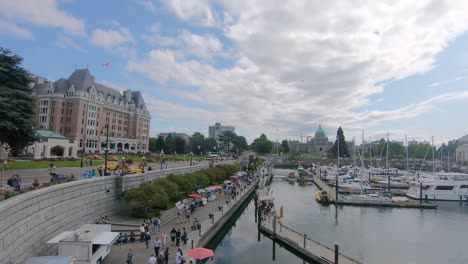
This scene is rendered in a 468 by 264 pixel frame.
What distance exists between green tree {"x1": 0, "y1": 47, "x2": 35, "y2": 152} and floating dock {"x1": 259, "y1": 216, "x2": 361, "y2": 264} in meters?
26.7

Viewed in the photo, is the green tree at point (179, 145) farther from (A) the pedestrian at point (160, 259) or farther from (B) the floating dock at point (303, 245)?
(A) the pedestrian at point (160, 259)

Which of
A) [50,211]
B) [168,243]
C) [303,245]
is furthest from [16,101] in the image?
[303,245]

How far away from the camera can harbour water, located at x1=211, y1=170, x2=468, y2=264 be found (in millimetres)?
29688

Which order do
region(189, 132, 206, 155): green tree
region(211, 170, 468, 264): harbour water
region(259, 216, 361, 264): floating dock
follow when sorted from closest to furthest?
region(259, 216, 361, 264): floating dock < region(211, 170, 468, 264): harbour water < region(189, 132, 206, 155): green tree

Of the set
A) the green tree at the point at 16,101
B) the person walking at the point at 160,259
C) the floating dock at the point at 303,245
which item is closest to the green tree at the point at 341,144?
the floating dock at the point at 303,245

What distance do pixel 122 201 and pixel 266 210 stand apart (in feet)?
61.9

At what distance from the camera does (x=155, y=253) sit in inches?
886

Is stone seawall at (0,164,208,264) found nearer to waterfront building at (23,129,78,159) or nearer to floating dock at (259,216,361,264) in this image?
floating dock at (259,216,361,264)

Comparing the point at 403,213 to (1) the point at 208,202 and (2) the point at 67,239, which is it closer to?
(1) the point at 208,202

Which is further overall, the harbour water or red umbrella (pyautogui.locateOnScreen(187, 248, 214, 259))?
the harbour water

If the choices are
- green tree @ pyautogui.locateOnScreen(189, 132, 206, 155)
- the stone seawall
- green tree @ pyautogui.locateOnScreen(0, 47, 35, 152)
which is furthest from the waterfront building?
green tree @ pyautogui.locateOnScreen(189, 132, 206, 155)

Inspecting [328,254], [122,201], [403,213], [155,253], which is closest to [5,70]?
[122,201]

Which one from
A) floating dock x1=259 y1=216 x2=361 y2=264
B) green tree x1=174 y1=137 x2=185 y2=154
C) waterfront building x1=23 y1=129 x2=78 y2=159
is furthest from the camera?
green tree x1=174 y1=137 x2=185 y2=154

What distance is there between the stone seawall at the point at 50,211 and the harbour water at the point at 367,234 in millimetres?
11205
